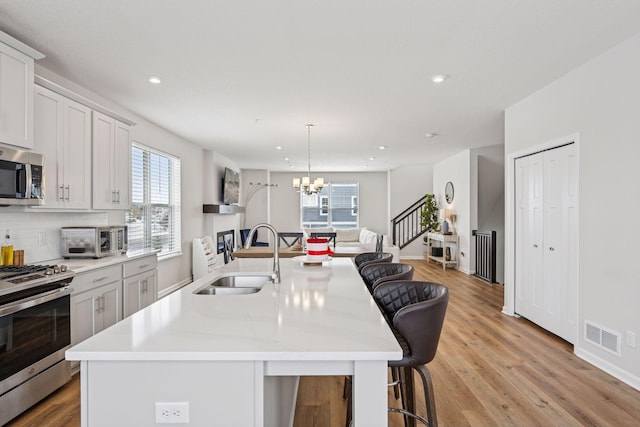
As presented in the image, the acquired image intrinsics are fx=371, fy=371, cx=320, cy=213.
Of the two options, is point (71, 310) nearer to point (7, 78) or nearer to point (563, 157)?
point (7, 78)

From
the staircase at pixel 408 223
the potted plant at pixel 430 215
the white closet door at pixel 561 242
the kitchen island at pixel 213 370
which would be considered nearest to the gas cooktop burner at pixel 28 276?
the kitchen island at pixel 213 370

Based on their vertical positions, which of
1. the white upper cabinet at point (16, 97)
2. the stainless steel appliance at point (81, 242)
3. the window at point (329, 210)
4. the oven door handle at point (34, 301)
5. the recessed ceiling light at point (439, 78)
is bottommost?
the oven door handle at point (34, 301)

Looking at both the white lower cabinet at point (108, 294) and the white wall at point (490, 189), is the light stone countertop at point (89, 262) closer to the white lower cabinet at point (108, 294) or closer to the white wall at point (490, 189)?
the white lower cabinet at point (108, 294)

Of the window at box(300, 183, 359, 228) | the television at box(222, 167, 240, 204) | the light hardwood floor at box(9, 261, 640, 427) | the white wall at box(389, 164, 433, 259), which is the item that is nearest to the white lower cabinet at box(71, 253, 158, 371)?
the light hardwood floor at box(9, 261, 640, 427)

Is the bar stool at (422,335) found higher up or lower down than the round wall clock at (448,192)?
lower down

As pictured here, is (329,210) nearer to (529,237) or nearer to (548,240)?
(529,237)

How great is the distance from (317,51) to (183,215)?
4401mm

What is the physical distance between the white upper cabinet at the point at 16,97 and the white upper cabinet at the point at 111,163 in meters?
0.80

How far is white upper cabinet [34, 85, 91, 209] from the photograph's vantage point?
292cm

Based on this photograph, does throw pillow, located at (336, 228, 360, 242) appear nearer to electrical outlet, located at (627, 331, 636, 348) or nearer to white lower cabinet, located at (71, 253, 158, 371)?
white lower cabinet, located at (71, 253, 158, 371)

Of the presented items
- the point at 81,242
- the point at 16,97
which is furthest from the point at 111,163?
the point at 16,97

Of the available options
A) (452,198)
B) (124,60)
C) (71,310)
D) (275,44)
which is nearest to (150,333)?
(71,310)

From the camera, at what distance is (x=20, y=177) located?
8.61ft

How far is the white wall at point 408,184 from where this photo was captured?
35.2ft
